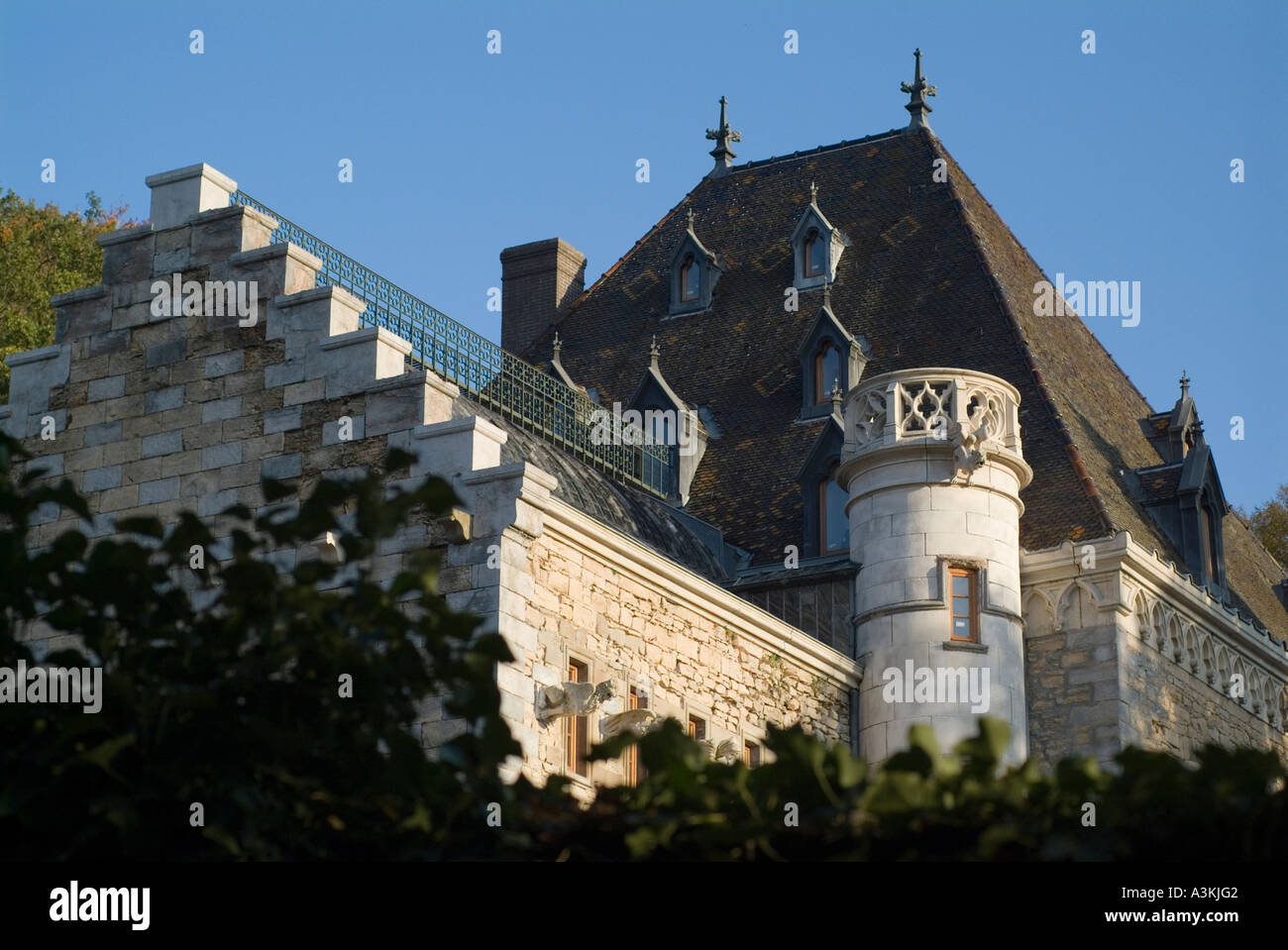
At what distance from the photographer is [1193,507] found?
26578mm

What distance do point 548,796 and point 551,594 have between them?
36.6 feet

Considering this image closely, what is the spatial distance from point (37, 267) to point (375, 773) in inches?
1019

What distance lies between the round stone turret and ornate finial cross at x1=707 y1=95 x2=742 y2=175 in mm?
11156

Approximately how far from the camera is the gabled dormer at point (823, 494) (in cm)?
2505

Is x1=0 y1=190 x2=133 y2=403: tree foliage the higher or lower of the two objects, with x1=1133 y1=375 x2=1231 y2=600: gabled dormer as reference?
higher

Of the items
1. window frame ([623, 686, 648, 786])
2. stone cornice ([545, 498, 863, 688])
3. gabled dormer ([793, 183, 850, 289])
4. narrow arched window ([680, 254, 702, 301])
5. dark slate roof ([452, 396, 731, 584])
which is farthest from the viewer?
→ narrow arched window ([680, 254, 702, 301])

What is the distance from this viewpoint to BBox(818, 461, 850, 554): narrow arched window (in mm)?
24812

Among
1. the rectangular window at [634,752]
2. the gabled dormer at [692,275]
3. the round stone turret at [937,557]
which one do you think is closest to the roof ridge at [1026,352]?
the round stone turret at [937,557]

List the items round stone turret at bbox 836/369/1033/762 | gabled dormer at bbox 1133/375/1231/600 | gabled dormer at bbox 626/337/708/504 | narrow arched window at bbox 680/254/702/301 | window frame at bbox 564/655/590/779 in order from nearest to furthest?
1. window frame at bbox 564/655/590/779
2. round stone turret at bbox 836/369/1033/762
3. gabled dormer at bbox 1133/375/1231/600
4. gabled dormer at bbox 626/337/708/504
5. narrow arched window at bbox 680/254/702/301

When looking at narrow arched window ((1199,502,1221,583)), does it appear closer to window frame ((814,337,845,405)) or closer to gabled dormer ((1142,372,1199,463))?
gabled dormer ((1142,372,1199,463))

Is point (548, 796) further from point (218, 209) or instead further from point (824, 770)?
point (218, 209)

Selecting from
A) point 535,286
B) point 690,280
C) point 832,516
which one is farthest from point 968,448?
point 535,286

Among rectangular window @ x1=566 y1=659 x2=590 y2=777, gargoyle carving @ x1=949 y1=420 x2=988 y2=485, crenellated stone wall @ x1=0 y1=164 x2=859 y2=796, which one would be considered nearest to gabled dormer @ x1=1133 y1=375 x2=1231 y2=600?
gargoyle carving @ x1=949 y1=420 x2=988 y2=485

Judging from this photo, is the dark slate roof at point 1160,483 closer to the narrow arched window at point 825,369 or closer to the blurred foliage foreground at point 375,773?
the narrow arched window at point 825,369
